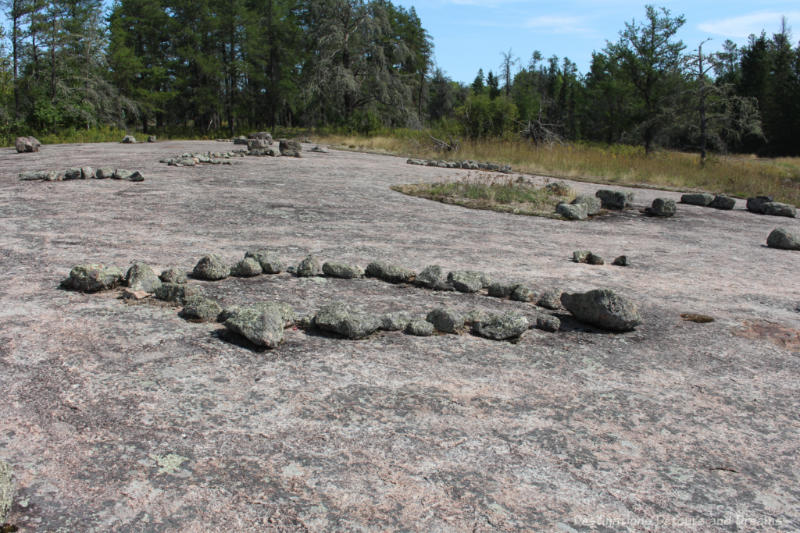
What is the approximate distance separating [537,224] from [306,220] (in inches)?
116

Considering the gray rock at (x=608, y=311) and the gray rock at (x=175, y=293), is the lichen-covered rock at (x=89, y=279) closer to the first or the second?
the gray rock at (x=175, y=293)

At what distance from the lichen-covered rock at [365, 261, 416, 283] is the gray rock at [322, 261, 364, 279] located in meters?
0.14

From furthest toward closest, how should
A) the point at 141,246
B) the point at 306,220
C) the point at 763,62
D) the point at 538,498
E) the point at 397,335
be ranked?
1. the point at 763,62
2. the point at 306,220
3. the point at 141,246
4. the point at 397,335
5. the point at 538,498

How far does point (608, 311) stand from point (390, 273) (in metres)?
1.54

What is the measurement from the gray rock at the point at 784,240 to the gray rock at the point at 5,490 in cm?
739

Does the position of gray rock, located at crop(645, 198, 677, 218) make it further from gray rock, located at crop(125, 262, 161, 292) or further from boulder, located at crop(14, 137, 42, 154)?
boulder, located at crop(14, 137, 42, 154)

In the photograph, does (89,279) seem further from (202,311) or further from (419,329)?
(419,329)

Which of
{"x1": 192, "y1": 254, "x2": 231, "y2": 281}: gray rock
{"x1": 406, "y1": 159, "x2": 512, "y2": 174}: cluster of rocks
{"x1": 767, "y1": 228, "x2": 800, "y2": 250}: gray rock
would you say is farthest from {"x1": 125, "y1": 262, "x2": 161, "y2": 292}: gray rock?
{"x1": 406, "y1": 159, "x2": 512, "y2": 174}: cluster of rocks

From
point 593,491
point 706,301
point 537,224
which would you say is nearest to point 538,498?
point 593,491

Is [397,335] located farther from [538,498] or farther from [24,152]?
[24,152]

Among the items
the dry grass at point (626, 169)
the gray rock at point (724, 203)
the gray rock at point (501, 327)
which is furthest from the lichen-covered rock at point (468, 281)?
the dry grass at point (626, 169)

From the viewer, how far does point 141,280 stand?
3531 mm

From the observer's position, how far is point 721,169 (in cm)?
1500

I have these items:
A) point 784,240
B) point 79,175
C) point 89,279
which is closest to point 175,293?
point 89,279
